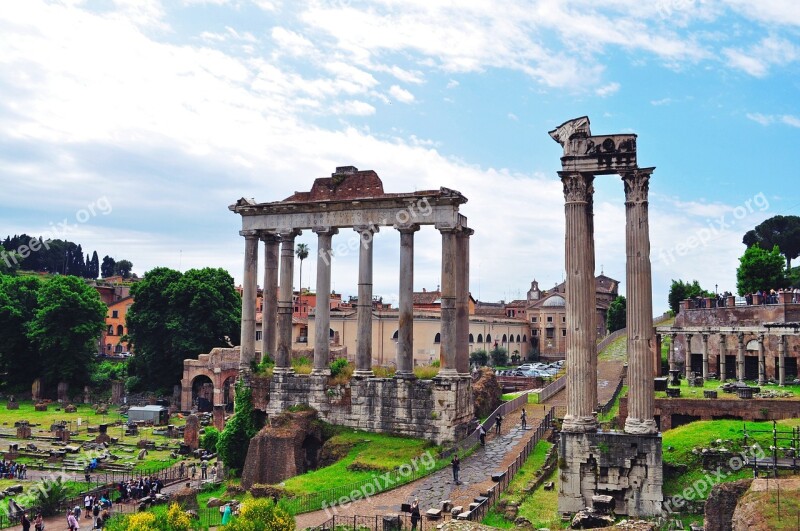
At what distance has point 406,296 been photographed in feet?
97.3

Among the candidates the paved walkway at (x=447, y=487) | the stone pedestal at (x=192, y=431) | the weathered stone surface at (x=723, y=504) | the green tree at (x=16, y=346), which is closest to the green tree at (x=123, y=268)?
the green tree at (x=16, y=346)

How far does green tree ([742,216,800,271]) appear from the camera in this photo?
80.3m

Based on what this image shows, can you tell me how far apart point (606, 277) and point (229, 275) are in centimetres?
6238

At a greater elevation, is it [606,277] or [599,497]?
[606,277]

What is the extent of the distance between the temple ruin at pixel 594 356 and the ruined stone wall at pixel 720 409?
922 cm

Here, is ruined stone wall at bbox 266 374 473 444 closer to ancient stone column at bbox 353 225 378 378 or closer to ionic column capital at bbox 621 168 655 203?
ancient stone column at bbox 353 225 378 378

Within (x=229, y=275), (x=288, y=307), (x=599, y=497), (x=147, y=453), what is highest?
(x=229, y=275)

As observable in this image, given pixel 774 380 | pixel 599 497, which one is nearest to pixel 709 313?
pixel 774 380

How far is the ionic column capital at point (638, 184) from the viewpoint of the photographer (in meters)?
19.3

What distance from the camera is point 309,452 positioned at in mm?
29953

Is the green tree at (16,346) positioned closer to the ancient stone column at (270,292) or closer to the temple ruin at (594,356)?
the ancient stone column at (270,292)

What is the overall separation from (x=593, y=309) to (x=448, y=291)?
1014 centimetres

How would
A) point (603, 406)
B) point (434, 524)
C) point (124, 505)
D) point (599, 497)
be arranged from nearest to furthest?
point (599, 497)
point (434, 524)
point (124, 505)
point (603, 406)

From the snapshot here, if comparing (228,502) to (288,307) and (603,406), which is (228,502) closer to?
(288,307)
